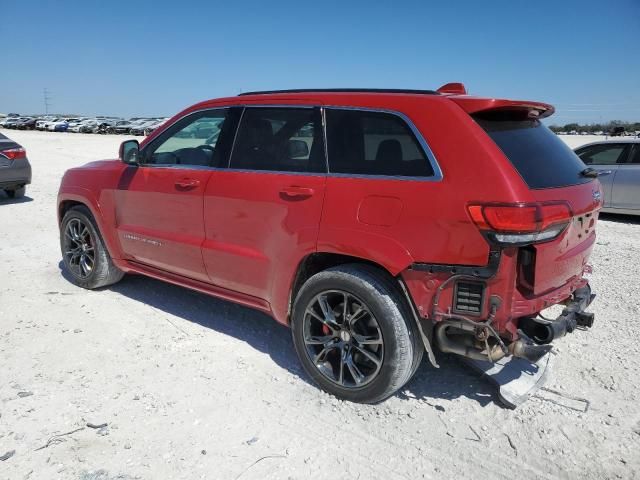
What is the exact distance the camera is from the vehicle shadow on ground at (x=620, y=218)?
9656mm

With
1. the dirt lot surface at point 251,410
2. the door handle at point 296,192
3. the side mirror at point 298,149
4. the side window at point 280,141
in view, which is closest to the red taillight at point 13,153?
the dirt lot surface at point 251,410

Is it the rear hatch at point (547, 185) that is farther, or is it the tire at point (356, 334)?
the tire at point (356, 334)

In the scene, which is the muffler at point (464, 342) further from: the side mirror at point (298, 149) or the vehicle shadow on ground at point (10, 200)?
the vehicle shadow on ground at point (10, 200)

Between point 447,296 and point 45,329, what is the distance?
3.30 m

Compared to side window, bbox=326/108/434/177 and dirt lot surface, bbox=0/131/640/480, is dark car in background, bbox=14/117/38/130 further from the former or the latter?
side window, bbox=326/108/434/177

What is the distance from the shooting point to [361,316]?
3197mm

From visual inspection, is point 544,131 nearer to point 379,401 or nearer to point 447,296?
point 447,296

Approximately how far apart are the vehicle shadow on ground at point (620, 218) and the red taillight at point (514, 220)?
813 centimetres

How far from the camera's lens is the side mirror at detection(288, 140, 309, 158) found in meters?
3.46

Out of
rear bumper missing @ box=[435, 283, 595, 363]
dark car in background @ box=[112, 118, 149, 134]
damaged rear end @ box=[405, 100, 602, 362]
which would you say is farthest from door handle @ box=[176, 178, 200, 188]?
dark car in background @ box=[112, 118, 149, 134]

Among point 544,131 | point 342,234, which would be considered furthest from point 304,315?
point 544,131

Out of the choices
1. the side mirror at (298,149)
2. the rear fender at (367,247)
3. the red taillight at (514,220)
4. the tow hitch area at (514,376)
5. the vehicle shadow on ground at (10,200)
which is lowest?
the tow hitch area at (514,376)

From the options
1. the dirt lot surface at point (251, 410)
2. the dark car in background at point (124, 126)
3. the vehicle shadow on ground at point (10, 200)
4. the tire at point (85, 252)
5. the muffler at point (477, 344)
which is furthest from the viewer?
the dark car in background at point (124, 126)

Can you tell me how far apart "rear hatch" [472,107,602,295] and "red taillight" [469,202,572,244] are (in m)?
0.09
